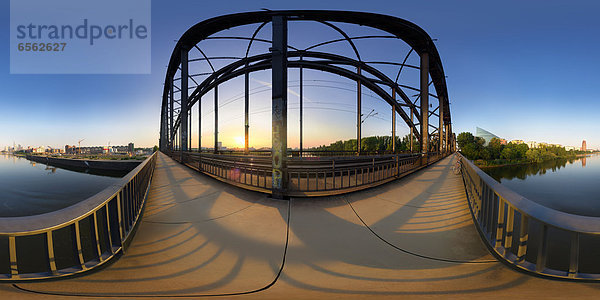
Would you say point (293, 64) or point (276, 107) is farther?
point (293, 64)

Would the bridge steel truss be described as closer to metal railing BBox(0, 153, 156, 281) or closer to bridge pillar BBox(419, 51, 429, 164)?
bridge pillar BBox(419, 51, 429, 164)

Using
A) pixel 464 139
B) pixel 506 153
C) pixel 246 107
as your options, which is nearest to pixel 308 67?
pixel 246 107

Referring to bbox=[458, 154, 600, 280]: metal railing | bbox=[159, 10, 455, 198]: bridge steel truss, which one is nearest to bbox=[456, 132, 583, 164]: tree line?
bbox=[159, 10, 455, 198]: bridge steel truss

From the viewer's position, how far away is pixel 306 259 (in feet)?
9.30

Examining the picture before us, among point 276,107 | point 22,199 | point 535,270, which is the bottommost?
point 22,199

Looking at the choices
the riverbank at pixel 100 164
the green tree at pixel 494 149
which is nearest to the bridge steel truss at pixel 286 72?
the riverbank at pixel 100 164

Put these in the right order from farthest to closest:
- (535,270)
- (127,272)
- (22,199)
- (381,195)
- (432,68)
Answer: (22,199), (432,68), (381,195), (127,272), (535,270)

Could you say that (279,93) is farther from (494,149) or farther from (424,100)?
(494,149)

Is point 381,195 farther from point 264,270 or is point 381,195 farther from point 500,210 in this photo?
point 264,270

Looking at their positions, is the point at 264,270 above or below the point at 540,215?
below

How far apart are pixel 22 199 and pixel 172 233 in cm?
2835

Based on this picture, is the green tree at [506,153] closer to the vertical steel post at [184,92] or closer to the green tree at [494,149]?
the green tree at [494,149]

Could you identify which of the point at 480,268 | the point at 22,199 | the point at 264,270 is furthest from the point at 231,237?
the point at 22,199

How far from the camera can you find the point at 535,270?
226 cm
